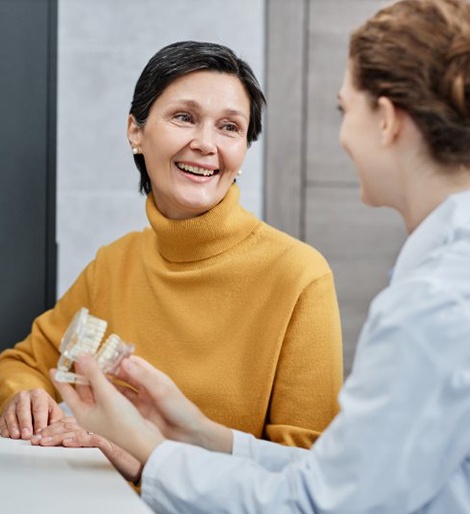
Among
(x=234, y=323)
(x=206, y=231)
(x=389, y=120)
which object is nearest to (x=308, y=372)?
(x=234, y=323)

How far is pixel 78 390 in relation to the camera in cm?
113

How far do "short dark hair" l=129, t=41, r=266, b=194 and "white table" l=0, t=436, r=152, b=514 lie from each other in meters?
0.65

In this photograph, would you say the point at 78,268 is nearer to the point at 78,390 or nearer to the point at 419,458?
the point at 78,390

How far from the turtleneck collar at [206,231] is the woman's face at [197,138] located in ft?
0.08

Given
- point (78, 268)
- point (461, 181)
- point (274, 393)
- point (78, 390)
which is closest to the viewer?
point (461, 181)

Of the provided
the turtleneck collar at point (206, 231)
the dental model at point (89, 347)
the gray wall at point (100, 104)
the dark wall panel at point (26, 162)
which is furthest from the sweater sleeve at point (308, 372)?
the gray wall at point (100, 104)

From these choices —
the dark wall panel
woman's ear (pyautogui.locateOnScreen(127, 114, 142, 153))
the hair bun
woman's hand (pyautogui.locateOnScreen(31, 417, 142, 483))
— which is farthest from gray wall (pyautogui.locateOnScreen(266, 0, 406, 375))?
the hair bun

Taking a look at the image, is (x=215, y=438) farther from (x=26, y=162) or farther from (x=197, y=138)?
(x=26, y=162)

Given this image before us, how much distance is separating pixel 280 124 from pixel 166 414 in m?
1.37

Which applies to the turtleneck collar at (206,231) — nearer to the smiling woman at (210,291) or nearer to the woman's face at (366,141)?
the smiling woman at (210,291)

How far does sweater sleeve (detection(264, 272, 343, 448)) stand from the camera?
1.51 metres

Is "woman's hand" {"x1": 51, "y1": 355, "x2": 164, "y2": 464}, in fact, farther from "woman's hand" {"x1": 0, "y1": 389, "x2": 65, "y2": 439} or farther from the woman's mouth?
the woman's mouth

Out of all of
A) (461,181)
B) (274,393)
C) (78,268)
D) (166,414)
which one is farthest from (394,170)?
(78,268)

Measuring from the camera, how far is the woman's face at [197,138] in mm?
1630
